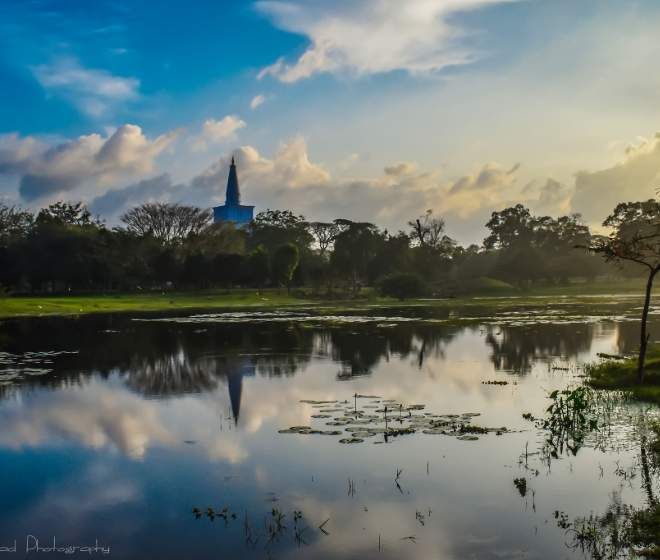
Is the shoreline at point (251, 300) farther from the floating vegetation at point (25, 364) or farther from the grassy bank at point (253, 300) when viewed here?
the floating vegetation at point (25, 364)

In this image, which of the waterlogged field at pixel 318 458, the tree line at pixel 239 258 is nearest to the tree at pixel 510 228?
the tree line at pixel 239 258

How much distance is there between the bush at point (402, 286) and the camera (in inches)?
3999

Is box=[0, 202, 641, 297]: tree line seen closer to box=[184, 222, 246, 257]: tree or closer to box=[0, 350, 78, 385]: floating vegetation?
box=[184, 222, 246, 257]: tree

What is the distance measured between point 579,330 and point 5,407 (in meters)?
38.1

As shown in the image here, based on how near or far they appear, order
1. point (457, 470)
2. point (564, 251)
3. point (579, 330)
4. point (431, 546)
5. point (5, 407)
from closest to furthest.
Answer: point (431, 546) → point (457, 470) → point (5, 407) → point (579, 330) → point (564, 251)

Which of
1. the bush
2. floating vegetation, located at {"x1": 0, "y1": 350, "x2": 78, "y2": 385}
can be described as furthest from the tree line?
floating vegetation, located at {"x1": 0, "y1": 350, "x2": 78, "y2": 385}

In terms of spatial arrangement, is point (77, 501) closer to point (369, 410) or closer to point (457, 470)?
point (457, 470)

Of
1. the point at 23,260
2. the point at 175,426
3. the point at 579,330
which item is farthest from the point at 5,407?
the point at 23,260

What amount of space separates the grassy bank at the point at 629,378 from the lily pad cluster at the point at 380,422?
577 cm

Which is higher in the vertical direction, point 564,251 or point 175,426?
point 564,251

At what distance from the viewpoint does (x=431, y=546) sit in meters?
11.3

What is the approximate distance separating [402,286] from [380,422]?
270 ft

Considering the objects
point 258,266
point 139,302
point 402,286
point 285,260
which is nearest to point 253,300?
point 285,260

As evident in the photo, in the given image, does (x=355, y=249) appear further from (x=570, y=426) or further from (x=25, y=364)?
(x=570, y=426)
